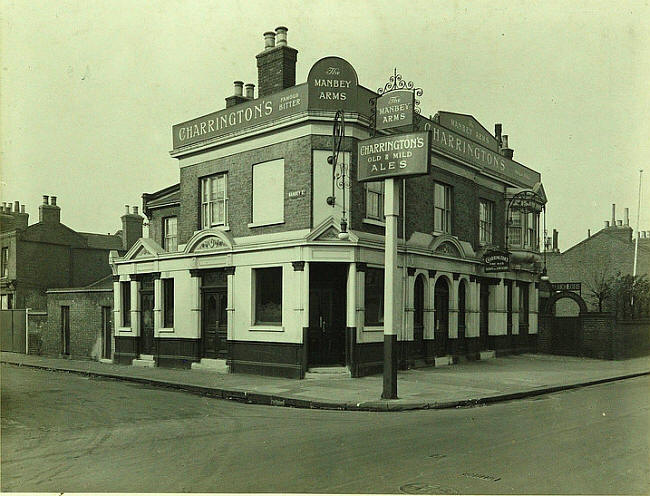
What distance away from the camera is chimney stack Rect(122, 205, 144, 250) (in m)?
31.1

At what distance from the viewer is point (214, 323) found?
19.9m

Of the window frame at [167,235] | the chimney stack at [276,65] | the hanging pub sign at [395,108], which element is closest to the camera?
the hanging pub sign at [395,108]

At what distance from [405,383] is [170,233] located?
11.4m

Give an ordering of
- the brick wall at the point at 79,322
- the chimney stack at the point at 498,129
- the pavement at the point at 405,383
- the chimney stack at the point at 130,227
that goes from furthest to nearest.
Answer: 1. the chimney stack at the point at 130,227
2. the chimney stack at the point at 498,129
3. the brick wall at the point at 79,322
4. the pavement at the point at 405,383

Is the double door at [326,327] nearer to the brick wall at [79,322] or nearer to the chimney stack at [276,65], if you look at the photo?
the chimney stack at [276,65]

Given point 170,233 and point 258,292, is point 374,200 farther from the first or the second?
point 170,233

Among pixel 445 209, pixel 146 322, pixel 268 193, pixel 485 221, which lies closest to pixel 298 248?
pixel 268 193

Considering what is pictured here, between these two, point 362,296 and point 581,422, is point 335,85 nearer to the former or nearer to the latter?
point 362,296

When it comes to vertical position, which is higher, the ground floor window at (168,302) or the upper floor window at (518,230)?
the upper floor window at (518,230)

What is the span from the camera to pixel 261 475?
7012mm

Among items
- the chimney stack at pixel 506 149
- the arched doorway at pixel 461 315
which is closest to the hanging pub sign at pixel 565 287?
the chimney stack at pixel 506 149

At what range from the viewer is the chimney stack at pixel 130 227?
3111 cm

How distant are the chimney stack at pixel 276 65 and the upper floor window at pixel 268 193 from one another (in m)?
2.42

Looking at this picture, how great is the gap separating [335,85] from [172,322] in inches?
383
